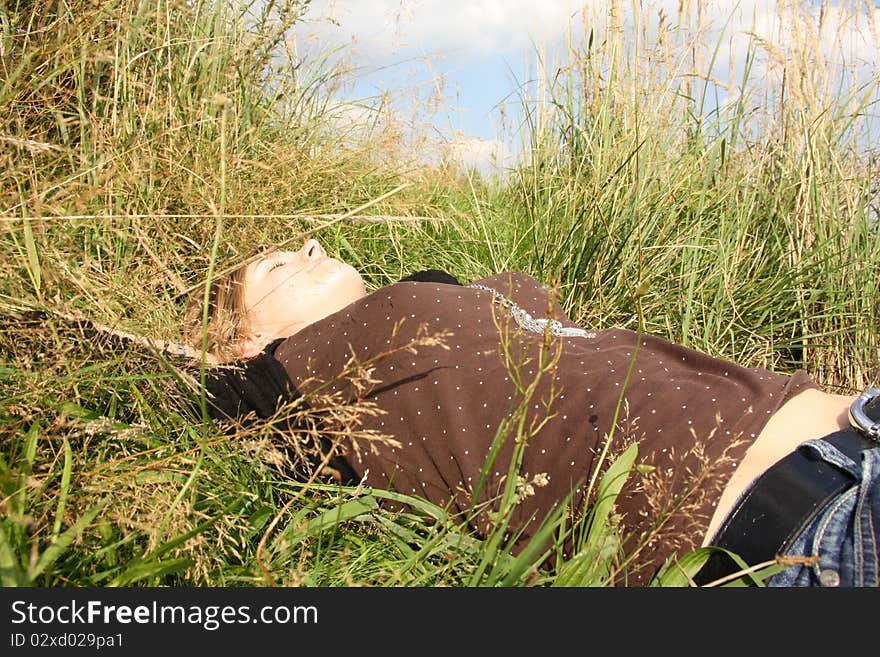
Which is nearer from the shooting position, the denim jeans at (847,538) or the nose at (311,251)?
the denim jeans at (847,538)

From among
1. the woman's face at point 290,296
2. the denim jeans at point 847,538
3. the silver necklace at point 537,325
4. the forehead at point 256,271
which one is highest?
the forehead at point 256,271

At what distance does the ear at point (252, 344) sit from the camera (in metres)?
1.77

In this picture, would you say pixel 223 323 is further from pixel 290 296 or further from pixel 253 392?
pixel 290 296

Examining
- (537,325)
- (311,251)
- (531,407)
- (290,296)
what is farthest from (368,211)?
(531,407)

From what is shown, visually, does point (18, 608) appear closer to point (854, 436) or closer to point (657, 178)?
point (854, 436)

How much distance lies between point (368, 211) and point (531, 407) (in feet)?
5.16

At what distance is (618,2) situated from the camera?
7.84 ft

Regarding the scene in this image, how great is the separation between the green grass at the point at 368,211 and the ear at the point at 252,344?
0.19 m

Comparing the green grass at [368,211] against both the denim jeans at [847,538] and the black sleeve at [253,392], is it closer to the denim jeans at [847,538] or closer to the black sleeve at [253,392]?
the black sleeve at [253,392]

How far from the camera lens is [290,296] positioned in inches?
69.7

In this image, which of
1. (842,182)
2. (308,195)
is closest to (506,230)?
(308,195)

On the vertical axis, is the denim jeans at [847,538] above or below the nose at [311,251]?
below

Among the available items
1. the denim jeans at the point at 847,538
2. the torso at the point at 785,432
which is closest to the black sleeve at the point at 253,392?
the torso at the point at 785,432

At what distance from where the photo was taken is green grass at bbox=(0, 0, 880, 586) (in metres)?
1.27
